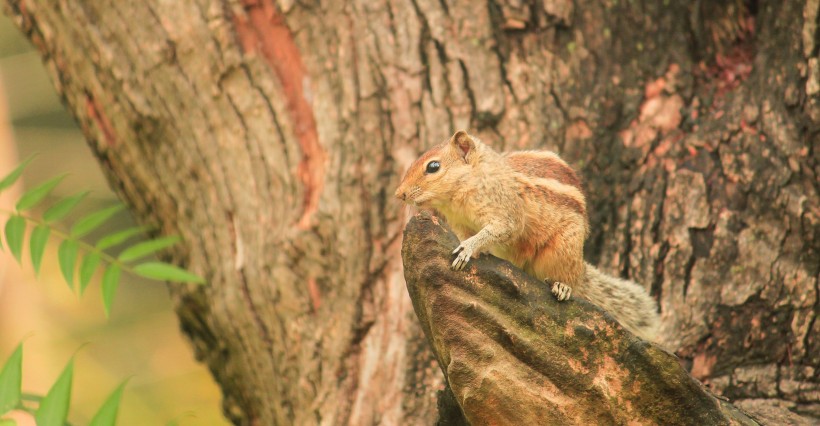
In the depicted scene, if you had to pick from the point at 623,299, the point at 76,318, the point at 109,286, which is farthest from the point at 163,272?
the point at 76,318

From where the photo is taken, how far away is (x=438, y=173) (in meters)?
2.78

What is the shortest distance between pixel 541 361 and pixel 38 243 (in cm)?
165

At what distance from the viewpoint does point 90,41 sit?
3.53 metres

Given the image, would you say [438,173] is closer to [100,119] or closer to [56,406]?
[56,406]

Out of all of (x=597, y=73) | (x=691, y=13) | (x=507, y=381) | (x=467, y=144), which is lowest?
(x=507, y=381)

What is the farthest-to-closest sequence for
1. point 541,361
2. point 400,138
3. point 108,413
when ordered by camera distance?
point 400,138 < point 108,413 < point 541,361

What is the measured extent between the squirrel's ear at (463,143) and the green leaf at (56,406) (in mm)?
1378

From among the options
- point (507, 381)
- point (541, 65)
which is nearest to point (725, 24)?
point (541, 65)

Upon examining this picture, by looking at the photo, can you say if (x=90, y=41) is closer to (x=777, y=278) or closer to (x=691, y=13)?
(x=691, y=13)

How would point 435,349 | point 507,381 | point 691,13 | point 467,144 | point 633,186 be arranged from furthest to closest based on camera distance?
1. point 691,13
2. point 633,186
3. point 467,144
4. point 435,349
5. point 507,381

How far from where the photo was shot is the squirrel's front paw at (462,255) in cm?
218

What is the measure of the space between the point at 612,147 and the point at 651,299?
29.4 inches

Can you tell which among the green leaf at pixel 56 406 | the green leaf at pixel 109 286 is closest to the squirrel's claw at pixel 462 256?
the green leaf at pixel 56 406

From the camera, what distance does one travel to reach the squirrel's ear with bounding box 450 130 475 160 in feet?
9.12
